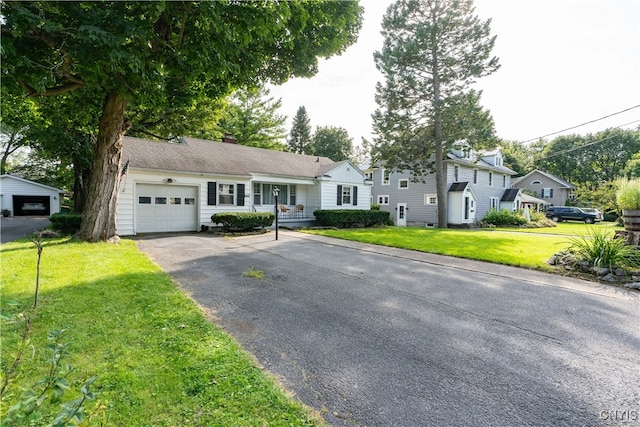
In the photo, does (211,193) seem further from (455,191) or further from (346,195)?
(455,191)

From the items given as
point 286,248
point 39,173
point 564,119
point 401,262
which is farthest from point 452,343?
point 39,173

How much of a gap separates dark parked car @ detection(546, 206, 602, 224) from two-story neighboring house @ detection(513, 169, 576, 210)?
746cm

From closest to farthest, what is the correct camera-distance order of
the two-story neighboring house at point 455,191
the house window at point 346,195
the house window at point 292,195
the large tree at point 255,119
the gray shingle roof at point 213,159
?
the gray shingle roof at point 213,159, the house window at point 292,195, the house window at point 346,195, the two-story neighboring house at point 455,191, the large tree at point 255,119

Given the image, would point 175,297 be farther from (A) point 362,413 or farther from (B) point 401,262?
(B) point 401,262

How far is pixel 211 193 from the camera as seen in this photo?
48.0ft

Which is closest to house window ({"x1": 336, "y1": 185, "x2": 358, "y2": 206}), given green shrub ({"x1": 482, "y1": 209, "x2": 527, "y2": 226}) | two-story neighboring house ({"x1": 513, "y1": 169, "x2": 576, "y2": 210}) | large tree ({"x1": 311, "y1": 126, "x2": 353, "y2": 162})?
green shrub ({"x1": 482, "y1": 209, "x2": 527, "y2": 226})

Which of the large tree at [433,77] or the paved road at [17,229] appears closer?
the paved road at [17,229]

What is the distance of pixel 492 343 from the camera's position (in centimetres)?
357

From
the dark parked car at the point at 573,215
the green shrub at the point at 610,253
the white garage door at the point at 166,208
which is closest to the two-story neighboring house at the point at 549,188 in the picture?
the dark parked car at the point at 573,215

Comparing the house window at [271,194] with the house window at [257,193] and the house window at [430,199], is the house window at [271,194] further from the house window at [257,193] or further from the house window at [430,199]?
the house window at [430,199]

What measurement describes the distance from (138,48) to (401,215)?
2243cm

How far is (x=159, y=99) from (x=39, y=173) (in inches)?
1553

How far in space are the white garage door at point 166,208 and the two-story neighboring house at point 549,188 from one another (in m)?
42.0

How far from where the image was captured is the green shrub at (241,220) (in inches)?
525
